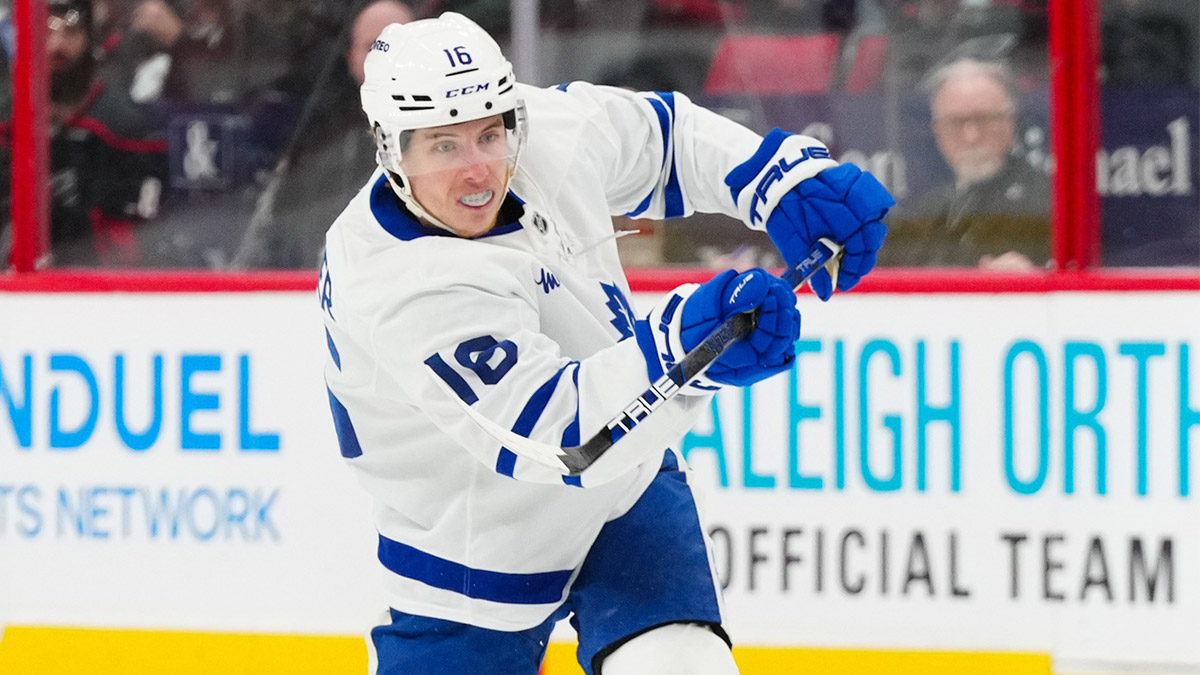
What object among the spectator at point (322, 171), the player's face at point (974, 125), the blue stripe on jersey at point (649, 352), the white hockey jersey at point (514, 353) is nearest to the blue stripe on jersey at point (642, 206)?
the white hockey jersey at point (514, 353)

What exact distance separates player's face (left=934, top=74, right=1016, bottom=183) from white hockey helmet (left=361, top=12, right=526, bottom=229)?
1.31m

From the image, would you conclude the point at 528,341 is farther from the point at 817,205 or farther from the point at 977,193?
the point at 977,193

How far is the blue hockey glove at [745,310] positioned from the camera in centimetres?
185

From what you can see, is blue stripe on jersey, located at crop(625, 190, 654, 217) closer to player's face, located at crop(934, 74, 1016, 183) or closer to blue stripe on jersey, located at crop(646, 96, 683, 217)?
blue stripe on jersey, located at crop(646, 96, 683, 217)

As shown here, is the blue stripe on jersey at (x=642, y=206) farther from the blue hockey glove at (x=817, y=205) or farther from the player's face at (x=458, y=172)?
the player's face at (x=458, y=172)

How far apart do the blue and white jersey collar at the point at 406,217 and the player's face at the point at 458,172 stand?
0.08 ft

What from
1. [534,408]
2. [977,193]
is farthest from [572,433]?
[977,193]

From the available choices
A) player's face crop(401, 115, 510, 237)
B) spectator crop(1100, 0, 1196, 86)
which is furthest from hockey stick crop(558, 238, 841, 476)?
spectator crop(1100, 0, 1196, 86)

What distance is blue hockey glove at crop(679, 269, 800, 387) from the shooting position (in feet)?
6.06

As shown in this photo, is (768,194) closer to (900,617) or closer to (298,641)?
(900,617)

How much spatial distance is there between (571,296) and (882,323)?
3.58 feet

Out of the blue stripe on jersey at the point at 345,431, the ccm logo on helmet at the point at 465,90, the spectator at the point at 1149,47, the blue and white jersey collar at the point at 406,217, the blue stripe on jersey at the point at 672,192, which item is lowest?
the blue stripe on jersey at the point at 345,431

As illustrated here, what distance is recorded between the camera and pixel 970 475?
3.07 metres

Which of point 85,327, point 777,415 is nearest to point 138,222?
point 85,327
